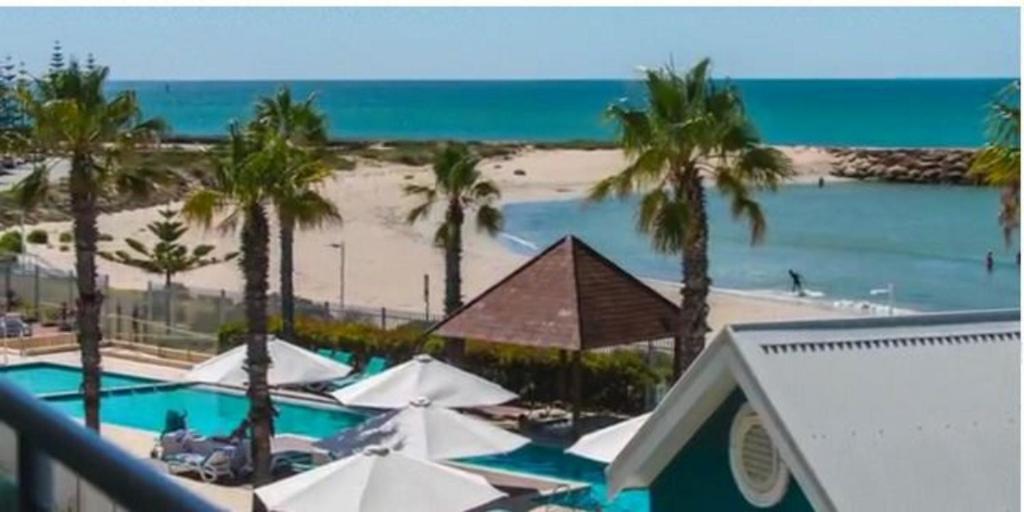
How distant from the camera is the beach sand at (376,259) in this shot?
3956 centimetres

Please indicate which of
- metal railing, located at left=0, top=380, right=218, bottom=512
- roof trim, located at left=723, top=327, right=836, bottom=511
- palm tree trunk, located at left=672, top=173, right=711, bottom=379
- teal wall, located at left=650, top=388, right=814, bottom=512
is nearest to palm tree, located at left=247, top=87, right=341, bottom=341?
palm tree trunk, located at left=672, top=173, right=711, bottom=379

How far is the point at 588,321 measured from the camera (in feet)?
62.5

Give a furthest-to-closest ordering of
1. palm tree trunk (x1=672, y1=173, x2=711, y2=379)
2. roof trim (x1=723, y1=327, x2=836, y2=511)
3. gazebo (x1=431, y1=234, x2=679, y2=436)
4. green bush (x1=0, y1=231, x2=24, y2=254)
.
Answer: green bush (x1=0, y1=231, x2=24, y2=254) → gazebo (x1=431, y1=234, x2=679, y2=436) → palm tree trunk (x1=672, y1=173, x2=711, y2=379) → roof trim (x1=723, y1=327, x2=836, y2=511)

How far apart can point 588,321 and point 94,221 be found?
590 cm

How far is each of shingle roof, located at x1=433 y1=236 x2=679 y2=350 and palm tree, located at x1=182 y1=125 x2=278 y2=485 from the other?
3.96m

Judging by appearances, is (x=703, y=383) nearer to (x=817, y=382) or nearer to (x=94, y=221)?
(x=817, y=382)

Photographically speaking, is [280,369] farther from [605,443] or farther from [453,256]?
[605,443]

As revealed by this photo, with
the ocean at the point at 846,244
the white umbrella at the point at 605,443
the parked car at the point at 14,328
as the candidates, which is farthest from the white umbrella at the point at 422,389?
the ocean at the point at 846,244

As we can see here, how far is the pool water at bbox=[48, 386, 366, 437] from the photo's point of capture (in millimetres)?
21562

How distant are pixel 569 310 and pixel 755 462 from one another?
11.1 m

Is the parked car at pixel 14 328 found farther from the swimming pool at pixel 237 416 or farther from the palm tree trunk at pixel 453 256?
the palm tree trunk at pixel 453 256

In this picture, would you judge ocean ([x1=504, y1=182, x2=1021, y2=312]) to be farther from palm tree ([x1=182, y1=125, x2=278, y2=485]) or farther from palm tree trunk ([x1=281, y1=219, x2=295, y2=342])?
palm tree ([x1=182, y1=125, x2=278, y2=485])

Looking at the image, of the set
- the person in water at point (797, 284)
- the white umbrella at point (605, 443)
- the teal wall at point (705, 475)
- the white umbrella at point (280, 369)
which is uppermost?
the teal wall at point (705, 475)

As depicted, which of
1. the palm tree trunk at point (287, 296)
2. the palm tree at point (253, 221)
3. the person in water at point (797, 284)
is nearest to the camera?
the palm tree at point (253, 221)
